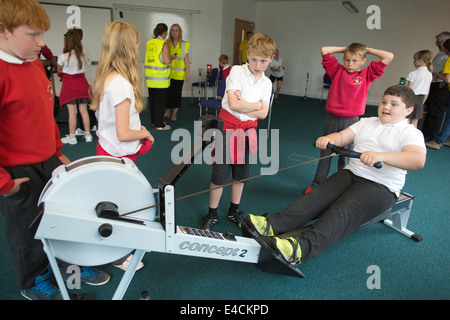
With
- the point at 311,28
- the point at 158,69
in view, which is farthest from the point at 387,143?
the point at 311,28

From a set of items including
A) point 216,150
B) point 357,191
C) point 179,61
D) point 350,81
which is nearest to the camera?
point 357,191

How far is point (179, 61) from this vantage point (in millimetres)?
5488

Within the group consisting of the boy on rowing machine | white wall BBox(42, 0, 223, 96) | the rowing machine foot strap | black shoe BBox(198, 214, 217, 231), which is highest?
white wall BBox(42, 0, 223, 96)

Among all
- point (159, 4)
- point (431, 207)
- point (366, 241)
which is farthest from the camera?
point (159, 4)

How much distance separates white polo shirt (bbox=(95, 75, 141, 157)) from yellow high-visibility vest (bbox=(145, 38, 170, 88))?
10.7ft

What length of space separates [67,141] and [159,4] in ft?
16.7

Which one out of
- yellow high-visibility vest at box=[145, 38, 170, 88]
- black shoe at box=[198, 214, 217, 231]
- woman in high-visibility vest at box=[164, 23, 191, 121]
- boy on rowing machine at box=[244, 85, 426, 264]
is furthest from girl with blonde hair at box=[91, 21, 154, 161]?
woman in high-visibility vest at box=[164, 23, 191, 121]

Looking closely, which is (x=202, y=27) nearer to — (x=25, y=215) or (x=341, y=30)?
(x=341, y=30)

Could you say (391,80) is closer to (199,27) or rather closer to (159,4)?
(199,27)

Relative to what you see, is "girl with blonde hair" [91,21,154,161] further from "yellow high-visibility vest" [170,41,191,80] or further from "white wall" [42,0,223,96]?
"white wall" [42,0,223,96]

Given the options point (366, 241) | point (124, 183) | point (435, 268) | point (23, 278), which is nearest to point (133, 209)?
point (124, 183)

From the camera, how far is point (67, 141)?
13.6 feet

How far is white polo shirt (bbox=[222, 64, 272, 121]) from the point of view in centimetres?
207

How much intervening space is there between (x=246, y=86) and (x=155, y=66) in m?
3.03
